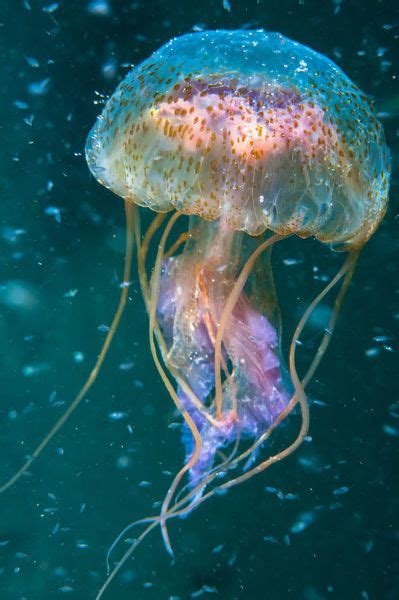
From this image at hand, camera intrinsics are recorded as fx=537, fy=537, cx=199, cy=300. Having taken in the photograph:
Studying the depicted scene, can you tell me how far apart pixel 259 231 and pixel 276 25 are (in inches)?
118

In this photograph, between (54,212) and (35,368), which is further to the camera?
(35,368)

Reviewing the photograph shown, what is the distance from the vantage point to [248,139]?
103 inches

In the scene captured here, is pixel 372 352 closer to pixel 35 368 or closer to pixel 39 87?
pixel 35 368

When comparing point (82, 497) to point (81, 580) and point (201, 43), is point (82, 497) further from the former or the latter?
point (201, 43)

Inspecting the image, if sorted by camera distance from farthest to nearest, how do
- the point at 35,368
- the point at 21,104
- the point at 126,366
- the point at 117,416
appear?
1. the point at 117,416
2. the point at 35,368
3. the point at 126,366
4. the point at 21,104

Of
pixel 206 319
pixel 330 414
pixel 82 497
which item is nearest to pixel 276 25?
pixel 206 319

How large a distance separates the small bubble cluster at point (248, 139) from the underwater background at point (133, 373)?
2283 mm

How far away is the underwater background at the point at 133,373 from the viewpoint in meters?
5.05

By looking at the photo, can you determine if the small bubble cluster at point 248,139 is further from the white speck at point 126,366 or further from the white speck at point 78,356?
the white speck at point 78,356

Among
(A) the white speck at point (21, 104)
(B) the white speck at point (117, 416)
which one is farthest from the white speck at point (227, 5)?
(B) the white speck at point (117, 416)

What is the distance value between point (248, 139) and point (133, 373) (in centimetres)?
499

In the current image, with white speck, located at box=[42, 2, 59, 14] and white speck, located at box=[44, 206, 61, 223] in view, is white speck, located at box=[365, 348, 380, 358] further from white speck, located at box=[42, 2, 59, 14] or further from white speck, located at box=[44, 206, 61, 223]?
white speck, located at box=[42, 2, 59, 14]

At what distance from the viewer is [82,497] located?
7.86m

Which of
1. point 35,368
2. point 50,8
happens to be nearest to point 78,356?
point 35,368
